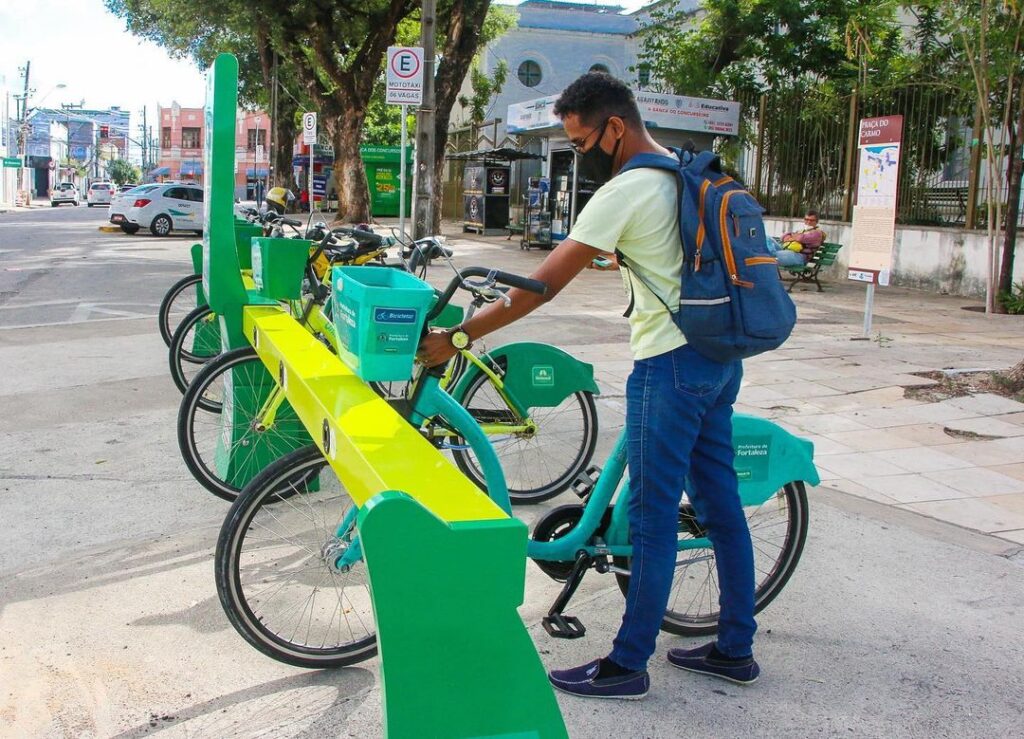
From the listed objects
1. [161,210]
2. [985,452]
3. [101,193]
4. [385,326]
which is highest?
[101,193]

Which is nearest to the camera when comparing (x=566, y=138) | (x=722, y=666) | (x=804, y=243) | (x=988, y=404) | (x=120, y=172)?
(x=722, y=666)

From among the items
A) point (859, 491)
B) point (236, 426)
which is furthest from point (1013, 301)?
point (236, 426)

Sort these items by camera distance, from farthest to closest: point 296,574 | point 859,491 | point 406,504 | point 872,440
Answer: point 872,440 → point 859,491 → point 296,574 → point 406,504

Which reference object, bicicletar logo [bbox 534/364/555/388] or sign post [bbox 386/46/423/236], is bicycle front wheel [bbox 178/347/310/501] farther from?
sign post [bbox 386/46/423/236]

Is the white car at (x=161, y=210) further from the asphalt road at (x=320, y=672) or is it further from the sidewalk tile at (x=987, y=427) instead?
the sidewalk tile at (x=987, y=427)

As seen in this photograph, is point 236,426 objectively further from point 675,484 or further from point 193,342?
point 675,484

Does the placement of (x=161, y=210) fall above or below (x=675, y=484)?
above

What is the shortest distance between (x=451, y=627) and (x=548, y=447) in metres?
2.89

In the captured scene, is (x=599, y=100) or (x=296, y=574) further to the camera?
(x=296, y=574)

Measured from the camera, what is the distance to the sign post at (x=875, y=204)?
32.3 feet

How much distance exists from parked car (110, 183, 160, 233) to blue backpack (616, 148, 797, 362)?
81.7 ft

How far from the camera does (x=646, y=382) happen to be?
288 cm

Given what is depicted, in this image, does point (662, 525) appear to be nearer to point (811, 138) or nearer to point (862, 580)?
point (862, 580)

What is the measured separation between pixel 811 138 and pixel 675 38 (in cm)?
565
